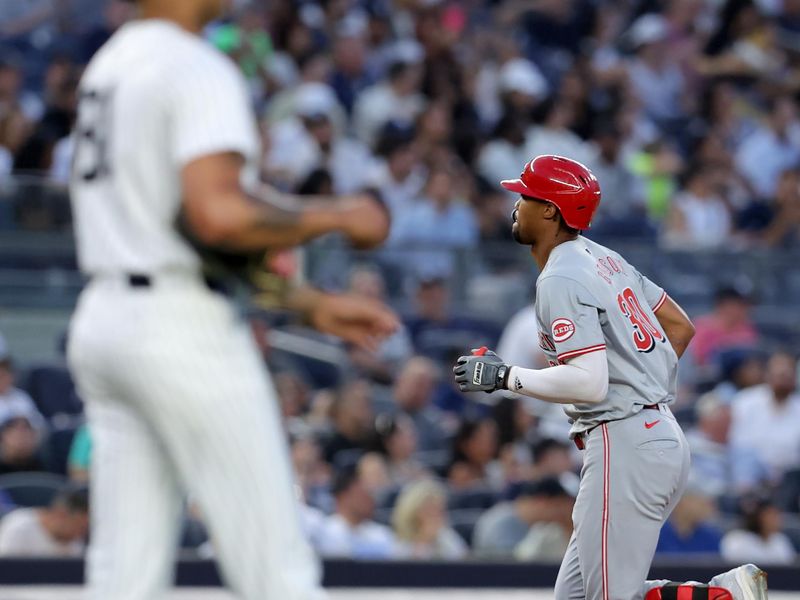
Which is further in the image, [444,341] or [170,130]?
[444,341]

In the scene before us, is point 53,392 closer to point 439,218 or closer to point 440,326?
point 440,326

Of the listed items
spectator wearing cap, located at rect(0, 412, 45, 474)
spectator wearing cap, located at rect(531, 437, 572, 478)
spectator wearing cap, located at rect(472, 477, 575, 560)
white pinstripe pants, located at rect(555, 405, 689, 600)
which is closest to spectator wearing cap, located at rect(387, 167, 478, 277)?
spectator wearing cap, located at rect(531, 437, 572, 478)

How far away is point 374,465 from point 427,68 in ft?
15.8

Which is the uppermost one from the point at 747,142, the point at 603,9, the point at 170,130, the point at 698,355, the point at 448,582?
the point at 603,9

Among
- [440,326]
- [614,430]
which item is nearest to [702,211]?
[440,326]

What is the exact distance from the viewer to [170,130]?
3.21 metres

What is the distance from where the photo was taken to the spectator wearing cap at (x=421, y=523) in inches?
313

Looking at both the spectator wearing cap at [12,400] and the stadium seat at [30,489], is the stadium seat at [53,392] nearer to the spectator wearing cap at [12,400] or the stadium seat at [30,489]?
the spectator wearing cap at [12,400]

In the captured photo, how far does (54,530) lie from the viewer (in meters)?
7.54

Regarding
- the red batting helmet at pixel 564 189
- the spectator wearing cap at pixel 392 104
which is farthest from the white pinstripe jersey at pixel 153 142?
the spectator wearing cap at pixel 392 104

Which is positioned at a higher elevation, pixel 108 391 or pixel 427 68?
pixel 427 68

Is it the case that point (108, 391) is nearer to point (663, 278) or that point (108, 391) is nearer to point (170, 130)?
point (170, 130)

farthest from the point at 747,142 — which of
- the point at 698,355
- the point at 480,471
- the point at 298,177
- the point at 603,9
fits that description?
the point at 480,471

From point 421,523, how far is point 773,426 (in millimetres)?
2680
